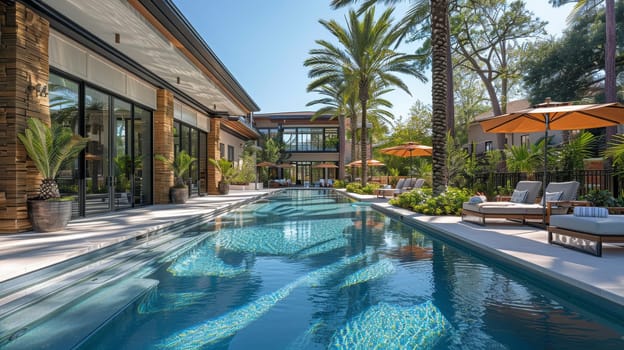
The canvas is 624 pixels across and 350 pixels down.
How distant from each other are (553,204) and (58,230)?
9.61 m

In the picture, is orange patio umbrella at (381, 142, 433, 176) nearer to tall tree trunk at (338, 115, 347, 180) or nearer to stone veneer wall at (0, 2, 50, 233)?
stone veneer wall at (0, 2, 50, 233)

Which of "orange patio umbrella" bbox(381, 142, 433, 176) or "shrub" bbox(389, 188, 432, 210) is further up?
"orange patio umbrella" bbox(381, 142, 433, 176)

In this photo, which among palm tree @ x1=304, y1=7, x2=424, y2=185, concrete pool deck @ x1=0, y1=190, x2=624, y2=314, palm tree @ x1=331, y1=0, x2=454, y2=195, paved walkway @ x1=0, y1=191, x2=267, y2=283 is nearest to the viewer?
concrete pool deck @ x1=0, y1=190, x2=624, y2=314

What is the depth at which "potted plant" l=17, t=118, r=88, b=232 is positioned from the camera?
6.61 metres

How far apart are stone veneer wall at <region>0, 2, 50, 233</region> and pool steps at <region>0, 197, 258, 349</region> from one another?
2.29 m

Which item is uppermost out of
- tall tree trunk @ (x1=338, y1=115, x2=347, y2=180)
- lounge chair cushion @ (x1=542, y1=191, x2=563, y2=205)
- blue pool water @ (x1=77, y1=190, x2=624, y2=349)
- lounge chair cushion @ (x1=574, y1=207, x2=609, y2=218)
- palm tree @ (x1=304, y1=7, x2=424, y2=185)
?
palm tree @ (x1=304, y1=7, x2=424, y2=185)

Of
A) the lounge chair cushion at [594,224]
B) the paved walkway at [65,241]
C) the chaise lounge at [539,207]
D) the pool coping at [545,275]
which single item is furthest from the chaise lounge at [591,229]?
the paved walkway at [65,241]

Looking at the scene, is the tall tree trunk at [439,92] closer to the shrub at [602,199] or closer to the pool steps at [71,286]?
the shrub at [602,199]

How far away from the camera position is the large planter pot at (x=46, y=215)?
22.0 feet

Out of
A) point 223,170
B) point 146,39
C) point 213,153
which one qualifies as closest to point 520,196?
point 146,39

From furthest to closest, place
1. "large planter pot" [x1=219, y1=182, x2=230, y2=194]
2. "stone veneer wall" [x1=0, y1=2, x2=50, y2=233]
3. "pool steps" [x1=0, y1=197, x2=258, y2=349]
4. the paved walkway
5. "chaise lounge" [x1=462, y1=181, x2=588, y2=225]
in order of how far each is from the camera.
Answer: "large planter pot" [x1=219, y1=182, x2=230, y2=194] < "chaise lounge" [x1=462, y1=181, x2=588, y2=225] < "stone veneer wall" [x1=0, y1=2, x2=50, y2=233] < the paved walkway < "pool steps" [x1=0, y1=197, x2=258, y2=349]

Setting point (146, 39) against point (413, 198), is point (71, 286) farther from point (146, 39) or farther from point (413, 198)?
point (413, 198)

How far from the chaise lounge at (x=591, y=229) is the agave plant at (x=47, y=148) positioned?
8513mm

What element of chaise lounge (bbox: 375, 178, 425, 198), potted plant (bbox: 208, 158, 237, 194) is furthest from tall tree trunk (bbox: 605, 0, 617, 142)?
potted plant (bbox: 208, 158, 237, 194)
